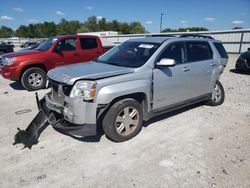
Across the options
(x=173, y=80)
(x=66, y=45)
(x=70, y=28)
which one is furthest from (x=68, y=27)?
(x=173, y=80)

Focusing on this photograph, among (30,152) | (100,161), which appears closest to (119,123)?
(100,161)

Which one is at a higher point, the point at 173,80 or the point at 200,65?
the point at 200,65

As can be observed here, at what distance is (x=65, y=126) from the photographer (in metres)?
3.43

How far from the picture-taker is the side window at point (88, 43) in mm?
8219

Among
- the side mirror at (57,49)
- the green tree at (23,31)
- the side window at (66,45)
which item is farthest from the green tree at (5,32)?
the side mirror at (57,49)

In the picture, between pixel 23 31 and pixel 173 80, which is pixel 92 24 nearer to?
pixel 23 31

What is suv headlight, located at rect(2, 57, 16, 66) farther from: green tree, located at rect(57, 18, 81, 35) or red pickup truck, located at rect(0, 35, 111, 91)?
green tree, located at rect(57, 18, 81, 35)

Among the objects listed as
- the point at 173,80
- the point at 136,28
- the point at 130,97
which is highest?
the point at 136,28

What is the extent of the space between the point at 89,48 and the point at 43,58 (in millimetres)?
1865

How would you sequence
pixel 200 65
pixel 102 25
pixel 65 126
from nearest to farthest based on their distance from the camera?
1. pixel 65 126
2. pixel 200 65
3. pixel 102 25

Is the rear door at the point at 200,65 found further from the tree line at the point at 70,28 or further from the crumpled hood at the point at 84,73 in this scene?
the tree line at the point at 70,28

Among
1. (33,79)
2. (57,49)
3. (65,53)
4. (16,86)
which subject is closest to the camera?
(33,79)

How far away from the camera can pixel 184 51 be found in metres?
4.47

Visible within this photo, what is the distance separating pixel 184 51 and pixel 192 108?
1658 mm
